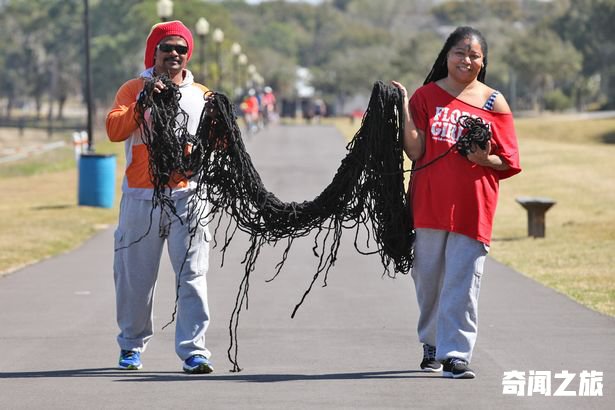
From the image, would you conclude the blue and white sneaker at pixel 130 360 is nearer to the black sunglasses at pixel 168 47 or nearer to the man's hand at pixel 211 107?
the man's hand at pixel 211 107

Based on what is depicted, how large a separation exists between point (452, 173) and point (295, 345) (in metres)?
1.94

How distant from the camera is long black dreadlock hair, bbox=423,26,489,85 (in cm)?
813

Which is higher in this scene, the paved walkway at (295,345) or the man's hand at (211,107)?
the man's hand at (211,107)

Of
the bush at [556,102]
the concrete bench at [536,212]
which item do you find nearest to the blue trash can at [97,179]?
the concrete bench at [536,212]

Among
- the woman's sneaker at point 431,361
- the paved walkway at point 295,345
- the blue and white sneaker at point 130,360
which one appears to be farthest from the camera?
the blue and white sneaker at point 130,360

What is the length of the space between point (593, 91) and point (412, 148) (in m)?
124

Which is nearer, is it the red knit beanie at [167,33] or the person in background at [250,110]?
the red knit beanie at [167,33]

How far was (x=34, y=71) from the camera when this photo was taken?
15562 cm

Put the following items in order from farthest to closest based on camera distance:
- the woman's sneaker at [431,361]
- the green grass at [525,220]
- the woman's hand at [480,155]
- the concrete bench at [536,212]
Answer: the concrete bench at [536,212] → the green grass at [525,220] → the woman's sneaker at [431,361] → the woman's hand at [480,155]

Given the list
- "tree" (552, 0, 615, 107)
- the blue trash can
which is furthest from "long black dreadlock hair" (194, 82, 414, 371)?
"tree" (552, 0, 615, 107)

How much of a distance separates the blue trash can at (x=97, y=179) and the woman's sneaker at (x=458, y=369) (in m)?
15.7

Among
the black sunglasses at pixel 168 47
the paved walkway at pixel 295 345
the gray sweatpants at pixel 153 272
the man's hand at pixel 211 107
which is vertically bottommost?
the paved walkway at pixel 295 345

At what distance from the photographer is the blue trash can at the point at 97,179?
23.2 meters

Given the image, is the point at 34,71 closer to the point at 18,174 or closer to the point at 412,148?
the point at 18,174
